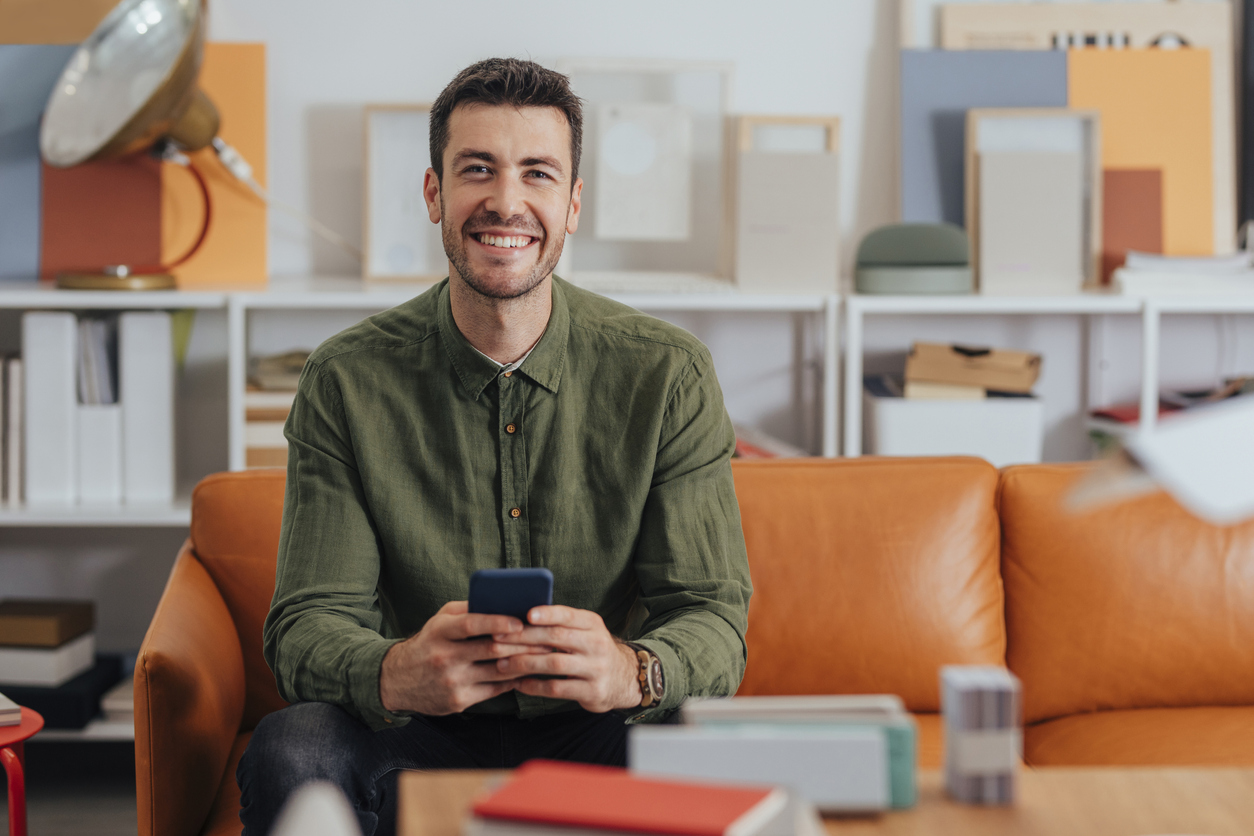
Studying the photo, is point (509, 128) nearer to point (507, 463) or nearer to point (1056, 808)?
point (507, 463)

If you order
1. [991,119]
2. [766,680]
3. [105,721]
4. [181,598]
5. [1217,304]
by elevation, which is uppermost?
[991,119]

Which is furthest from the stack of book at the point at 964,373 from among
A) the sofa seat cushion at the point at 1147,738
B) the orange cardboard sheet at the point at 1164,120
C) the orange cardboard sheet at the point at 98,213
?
the orange cardboard sheet at the point at 98,213

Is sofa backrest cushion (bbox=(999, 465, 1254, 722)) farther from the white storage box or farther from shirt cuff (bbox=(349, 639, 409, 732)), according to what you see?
shirt cuff (bbox=(349, 639, 409, 732))

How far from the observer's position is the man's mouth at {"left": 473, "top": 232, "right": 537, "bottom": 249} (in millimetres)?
1476

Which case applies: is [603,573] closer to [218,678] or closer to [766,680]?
[766,680]

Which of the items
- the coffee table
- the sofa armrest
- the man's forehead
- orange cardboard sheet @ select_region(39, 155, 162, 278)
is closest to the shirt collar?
the man's forehead

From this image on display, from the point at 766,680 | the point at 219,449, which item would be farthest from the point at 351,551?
the point at 219,449

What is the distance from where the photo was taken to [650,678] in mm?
1246

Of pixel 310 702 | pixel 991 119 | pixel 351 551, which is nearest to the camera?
pixel 310 702

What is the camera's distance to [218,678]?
1492 mm

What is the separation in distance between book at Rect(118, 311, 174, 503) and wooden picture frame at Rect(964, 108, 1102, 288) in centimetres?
164

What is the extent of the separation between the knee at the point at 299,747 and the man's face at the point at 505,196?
1.84 feet

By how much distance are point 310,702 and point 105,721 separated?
119 centimetres

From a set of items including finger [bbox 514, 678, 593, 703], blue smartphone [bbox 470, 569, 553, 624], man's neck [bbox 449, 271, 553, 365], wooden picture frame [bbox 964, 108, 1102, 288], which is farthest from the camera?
wooden picture frame [bbox 964, 108, 1102, 288]
